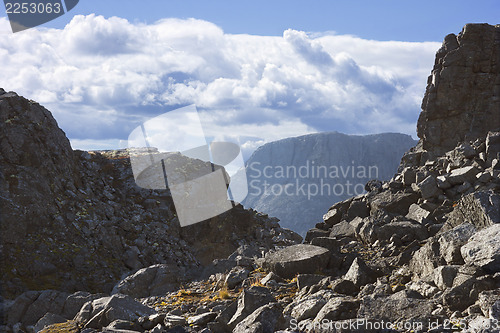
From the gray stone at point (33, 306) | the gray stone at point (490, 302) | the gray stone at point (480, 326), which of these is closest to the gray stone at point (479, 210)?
the gray stone at point (490, 302)

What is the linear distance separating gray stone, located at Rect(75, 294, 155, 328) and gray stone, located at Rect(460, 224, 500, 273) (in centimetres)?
807

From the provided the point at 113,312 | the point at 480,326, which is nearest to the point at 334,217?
the point at 113,312

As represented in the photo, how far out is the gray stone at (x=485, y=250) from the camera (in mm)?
9141

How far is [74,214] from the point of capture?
24.1 metres

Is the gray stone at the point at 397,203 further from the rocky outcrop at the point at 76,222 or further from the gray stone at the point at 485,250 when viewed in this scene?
the gray stone at the point at 485,250

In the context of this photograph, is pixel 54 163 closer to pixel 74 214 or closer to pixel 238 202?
pixel 74 214

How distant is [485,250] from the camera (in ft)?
31.0

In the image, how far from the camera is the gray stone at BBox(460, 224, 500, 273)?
9.14 m

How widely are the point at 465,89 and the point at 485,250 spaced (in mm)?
24748

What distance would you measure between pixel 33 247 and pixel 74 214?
3103mm

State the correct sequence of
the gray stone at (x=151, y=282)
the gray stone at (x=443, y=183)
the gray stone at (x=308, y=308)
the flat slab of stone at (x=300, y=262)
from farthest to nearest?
1. the gray stone at (x=443, y=183)
2. the gray stone at (x=151, y=282)
3. the flat slab of stone at (x=300, y=262)
4. the gray stone at (x=308, y=308)

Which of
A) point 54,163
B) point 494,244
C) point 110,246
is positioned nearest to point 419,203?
point 494,244

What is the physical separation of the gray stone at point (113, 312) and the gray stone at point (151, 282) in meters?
5.01

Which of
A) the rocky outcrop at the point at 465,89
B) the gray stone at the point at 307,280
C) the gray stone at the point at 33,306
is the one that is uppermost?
the rocky outcrop at the point at 465,89
